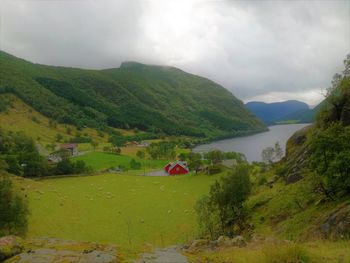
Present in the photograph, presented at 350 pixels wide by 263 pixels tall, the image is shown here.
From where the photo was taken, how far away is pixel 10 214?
125ft

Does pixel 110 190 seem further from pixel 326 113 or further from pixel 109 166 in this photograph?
pixel 109 166

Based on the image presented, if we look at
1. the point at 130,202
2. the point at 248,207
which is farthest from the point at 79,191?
the point at 248,207

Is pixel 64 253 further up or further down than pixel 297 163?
further down

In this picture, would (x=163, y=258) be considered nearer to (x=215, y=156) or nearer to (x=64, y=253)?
(x=64, y=253)

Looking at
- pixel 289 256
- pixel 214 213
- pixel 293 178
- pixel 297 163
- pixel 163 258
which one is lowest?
pixel 214 213

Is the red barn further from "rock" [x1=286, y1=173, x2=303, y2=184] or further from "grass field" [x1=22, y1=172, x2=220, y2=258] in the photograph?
"rock" [x1=286, y1=173, x2=303, y2=184]

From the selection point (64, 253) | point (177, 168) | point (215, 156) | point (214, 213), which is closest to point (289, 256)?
point (64, 253)

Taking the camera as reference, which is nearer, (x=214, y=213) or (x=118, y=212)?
(x=214, y=213)

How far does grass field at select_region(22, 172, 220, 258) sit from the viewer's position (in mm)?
42594

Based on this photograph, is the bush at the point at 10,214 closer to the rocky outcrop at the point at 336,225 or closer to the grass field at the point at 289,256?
the grass field at the point at 289,256

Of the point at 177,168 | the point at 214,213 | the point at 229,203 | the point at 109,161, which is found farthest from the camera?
the point at 109,161

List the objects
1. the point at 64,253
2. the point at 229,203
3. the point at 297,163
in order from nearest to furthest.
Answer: the point at 64,253 → the point at 229,203 → the point at 297,163

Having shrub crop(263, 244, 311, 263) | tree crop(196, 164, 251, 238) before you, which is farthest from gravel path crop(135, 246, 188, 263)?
tree crop(196, 164, 251, 238)

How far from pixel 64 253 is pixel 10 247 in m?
2.80
